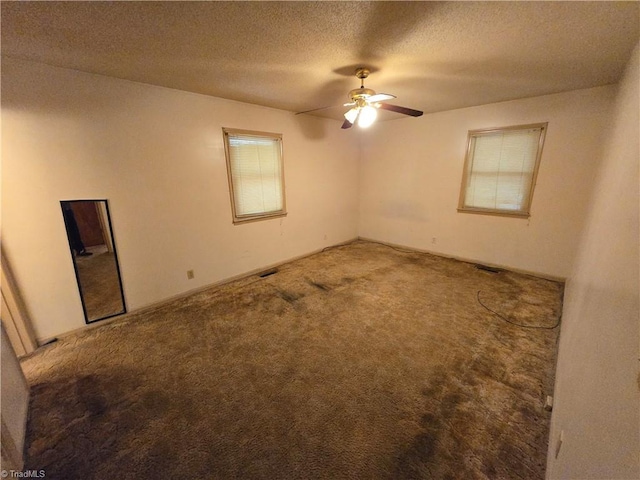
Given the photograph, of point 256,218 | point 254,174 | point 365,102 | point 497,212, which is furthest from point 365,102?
point 497,212

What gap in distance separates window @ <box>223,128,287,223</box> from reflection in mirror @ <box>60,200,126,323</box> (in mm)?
1444

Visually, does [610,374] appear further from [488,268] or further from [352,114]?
[488,268]

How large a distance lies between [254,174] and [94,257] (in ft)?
6.96

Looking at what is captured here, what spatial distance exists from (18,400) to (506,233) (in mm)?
5400

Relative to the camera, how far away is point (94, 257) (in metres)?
2.60

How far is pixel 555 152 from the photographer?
327 cm

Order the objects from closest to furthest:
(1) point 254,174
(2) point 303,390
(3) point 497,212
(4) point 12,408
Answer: (4) point 12,408 → (2) point 303,390 → (1) point 254,174 → (3) point 497,212

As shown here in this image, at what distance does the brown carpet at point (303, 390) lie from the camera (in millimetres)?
Result: 1390

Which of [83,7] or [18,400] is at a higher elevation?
[83,7]

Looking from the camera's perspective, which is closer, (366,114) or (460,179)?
(366,114)

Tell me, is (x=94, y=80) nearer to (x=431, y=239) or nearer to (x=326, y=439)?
(x=326, y=439)

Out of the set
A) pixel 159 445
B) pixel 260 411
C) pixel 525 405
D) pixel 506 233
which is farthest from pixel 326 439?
pixel 506 233

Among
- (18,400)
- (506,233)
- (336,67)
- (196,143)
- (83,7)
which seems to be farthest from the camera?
(506,233)

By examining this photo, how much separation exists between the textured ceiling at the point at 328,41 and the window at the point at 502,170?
770mm
